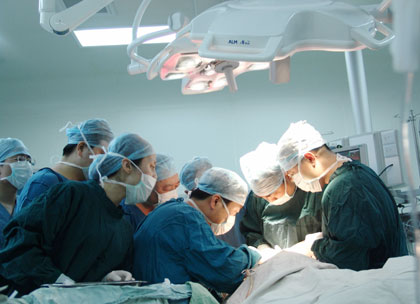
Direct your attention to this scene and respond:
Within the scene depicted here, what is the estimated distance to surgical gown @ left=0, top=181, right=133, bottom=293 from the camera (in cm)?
131

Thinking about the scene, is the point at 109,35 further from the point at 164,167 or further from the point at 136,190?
the point at 136,190

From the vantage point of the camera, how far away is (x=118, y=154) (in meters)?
1.74

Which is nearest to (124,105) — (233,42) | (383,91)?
(383,91)

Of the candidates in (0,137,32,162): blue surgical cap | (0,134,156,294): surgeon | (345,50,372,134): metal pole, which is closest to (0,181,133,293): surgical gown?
(0,134,156,294): surgeon

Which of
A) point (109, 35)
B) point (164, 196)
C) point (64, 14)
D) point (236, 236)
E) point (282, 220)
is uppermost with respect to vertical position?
point (109, 35)

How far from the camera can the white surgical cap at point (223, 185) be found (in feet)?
6.98

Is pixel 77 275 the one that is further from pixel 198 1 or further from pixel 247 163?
pixel 247 163

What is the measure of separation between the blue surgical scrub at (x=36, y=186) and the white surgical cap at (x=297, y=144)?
1.20m

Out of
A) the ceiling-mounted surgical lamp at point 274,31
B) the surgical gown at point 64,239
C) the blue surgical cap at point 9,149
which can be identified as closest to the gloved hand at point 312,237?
the surgical gown at point 64,239

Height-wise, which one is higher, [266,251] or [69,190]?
[69,190]

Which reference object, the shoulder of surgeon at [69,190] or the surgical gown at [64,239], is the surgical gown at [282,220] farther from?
the shoulder of surgeon at [69,190]

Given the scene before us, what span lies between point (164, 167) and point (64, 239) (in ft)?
4.28

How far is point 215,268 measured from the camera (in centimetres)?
159

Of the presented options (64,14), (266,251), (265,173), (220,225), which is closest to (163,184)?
(220,225)
